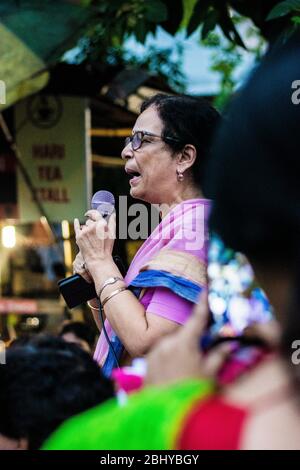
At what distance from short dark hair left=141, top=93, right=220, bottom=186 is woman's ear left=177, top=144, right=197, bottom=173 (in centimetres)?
1

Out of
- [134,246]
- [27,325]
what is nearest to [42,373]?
[134,246]

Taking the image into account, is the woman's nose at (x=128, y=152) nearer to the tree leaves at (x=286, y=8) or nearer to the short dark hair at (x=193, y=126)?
the short dark hair at (x=193, y=126)

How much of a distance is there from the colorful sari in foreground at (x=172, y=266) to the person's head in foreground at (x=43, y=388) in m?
0.45

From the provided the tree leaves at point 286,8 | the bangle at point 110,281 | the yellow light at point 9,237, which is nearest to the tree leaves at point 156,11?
the tree leaves at point 286,8

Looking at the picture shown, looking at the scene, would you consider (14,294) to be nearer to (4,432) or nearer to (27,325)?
(27,325)

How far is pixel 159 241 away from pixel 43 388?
74cm

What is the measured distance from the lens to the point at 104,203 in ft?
8.05

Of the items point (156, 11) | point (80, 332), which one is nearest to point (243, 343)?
point (156, 11)

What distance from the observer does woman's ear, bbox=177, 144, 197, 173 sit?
230 centimetres

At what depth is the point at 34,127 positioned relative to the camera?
20.9 ft

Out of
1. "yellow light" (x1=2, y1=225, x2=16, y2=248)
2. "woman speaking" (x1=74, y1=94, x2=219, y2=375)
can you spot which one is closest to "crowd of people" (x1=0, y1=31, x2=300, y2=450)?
"woman speaking" (x1=74, y1=94, x2=219, y2=375)

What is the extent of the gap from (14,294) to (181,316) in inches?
234

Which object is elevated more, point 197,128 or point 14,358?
point 197,128
